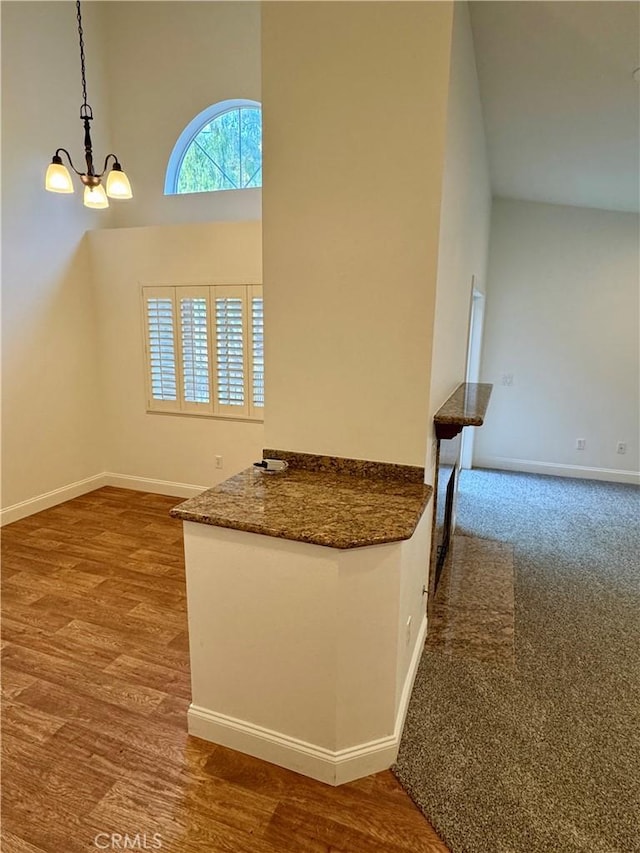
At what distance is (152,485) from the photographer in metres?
4.66

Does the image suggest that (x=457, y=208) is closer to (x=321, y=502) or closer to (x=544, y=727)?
(x=321, y=502)

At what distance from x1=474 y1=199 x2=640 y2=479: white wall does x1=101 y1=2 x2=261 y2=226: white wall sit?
281cm

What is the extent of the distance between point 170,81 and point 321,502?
4432 mm

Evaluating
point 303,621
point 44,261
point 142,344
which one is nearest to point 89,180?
point 44,261

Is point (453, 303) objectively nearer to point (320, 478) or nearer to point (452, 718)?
point (320, 478)

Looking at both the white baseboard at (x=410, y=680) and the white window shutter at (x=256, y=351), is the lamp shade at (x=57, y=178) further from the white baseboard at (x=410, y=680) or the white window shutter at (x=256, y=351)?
the white baseboard at (x=410, y=680)

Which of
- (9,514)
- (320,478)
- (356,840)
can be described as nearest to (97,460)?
(9,514)

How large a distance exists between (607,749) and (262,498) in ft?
5.45

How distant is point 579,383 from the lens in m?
5.12

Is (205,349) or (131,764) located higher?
(205,349)

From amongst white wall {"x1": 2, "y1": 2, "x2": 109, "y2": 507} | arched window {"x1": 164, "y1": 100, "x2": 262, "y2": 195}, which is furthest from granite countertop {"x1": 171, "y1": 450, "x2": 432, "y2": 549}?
arched window {"x1": 164, "y1": 100, "x2": 262, "y2": 195}

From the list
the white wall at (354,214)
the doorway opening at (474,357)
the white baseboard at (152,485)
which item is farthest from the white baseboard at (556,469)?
the white wall at (354,214)

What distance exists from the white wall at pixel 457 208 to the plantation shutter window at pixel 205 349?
1.71 metres

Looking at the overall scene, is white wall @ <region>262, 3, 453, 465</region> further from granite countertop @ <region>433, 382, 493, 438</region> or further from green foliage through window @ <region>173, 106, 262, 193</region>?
green foliage through window @ <region>173, 106, 262, 193</region>
